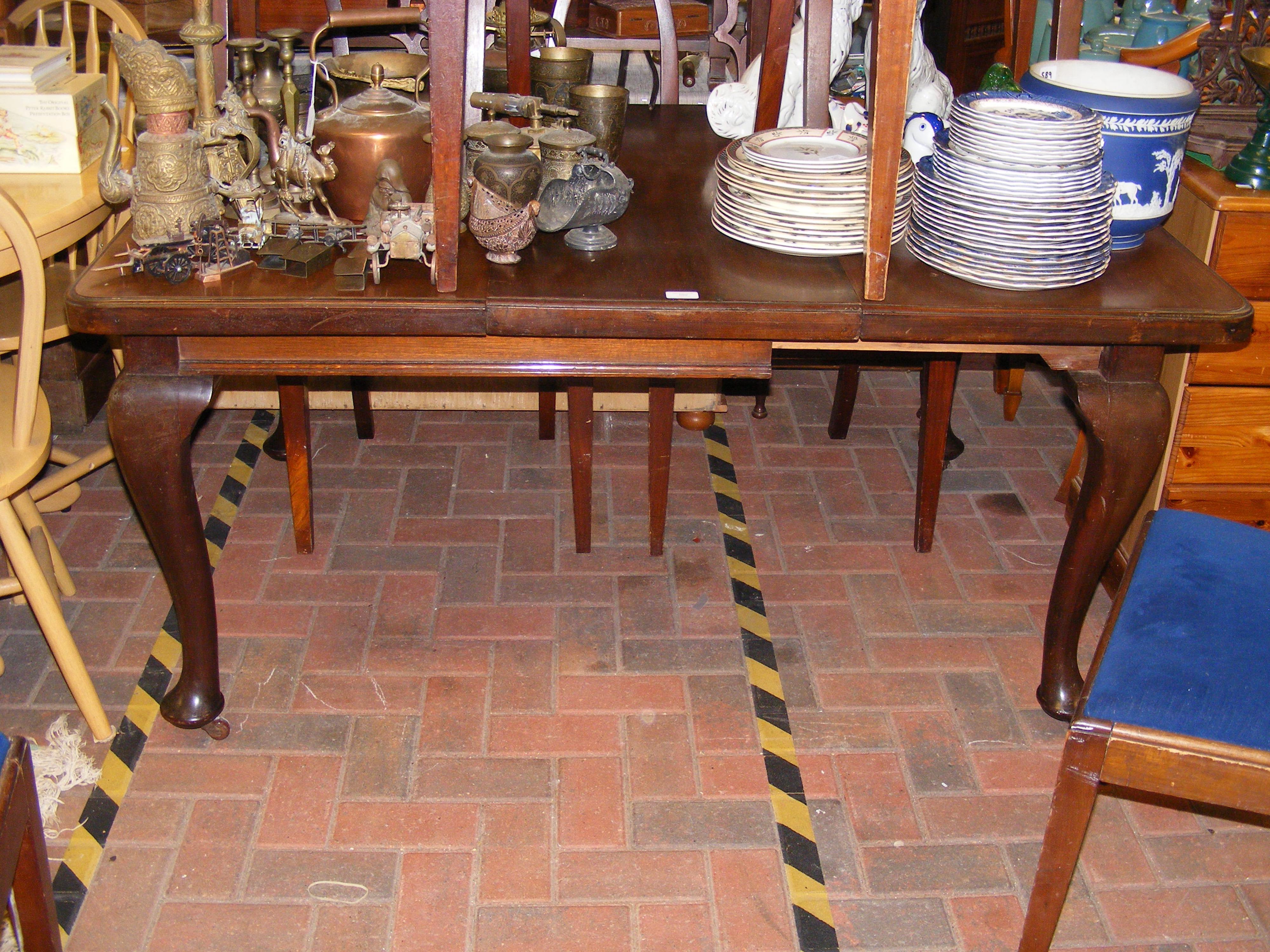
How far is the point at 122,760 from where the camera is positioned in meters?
2.10

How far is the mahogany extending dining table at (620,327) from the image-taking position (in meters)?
1.72

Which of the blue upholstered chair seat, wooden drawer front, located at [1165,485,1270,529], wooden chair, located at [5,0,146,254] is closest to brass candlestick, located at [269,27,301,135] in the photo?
wooden chair, located at [5,0,146,254]

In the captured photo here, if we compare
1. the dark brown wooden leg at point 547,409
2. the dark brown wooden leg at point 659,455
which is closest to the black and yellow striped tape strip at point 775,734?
the dark brown wooden leg at point 659,455

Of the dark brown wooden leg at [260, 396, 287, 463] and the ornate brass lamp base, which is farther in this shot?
the dark brown wooden leg at [260, 396, 287, 463]

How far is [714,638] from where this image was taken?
244 centimetres

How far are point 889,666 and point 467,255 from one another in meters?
1.23

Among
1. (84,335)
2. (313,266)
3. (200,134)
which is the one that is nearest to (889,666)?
(313,266)

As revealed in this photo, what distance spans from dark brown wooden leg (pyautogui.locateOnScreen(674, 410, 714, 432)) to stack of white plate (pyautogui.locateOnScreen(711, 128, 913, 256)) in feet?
3.75

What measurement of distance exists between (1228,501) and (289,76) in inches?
84.3

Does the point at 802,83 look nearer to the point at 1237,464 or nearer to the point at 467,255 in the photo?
the point at 467,255

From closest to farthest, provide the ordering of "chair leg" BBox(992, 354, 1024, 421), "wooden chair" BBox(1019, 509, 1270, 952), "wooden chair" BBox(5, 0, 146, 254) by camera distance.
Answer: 1. "wooden chair" BBox(1019, 509, 1270, 952)
2. "wooden chair" BBox(5, 0, 146, 254)
3. "chair leg" BBox(992, 354, 1024, 421)

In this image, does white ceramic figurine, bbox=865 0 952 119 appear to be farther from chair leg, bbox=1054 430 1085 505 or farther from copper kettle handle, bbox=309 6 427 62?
chair leg, bbox=1054 430 1085 505

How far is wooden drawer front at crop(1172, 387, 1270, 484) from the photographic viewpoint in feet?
7.79

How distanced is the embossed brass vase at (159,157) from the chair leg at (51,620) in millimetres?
600
